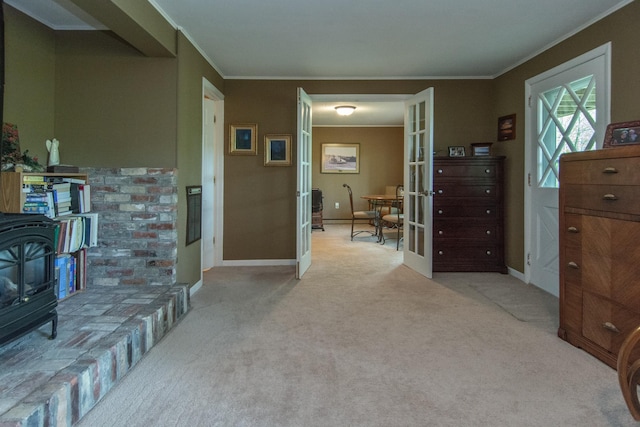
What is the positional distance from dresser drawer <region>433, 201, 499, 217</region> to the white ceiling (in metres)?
1.54

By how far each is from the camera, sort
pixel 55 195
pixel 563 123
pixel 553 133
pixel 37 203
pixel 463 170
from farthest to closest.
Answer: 1. pixel 463 170
2. pixel 553 133
3. pixel 563 123
4. pixel 55 195
5. pixel 37 203

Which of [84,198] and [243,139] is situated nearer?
[84,198]

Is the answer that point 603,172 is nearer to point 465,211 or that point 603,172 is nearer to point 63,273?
point 465,211

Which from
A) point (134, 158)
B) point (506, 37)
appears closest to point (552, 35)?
point (506, 37)

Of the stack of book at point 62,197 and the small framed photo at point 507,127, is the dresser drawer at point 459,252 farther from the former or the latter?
the stack of book at point 62,197

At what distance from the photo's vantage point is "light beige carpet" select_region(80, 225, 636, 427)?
168 cm

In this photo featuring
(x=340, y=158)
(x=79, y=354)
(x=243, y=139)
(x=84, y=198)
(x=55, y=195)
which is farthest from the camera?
(x=340, y=158)

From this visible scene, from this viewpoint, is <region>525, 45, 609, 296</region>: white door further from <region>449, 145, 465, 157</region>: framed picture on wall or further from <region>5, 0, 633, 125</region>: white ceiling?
<region>449, 145, 465, 157</region>: framed picture on wall

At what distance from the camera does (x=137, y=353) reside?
211cm

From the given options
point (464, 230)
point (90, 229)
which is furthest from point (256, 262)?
point (464, 230)

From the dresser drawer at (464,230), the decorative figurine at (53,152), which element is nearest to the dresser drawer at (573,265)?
the dresser drawer at (464,230)

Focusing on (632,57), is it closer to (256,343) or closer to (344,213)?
(256,343)

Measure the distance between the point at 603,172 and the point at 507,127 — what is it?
7.66ft

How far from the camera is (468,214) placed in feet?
14.1
